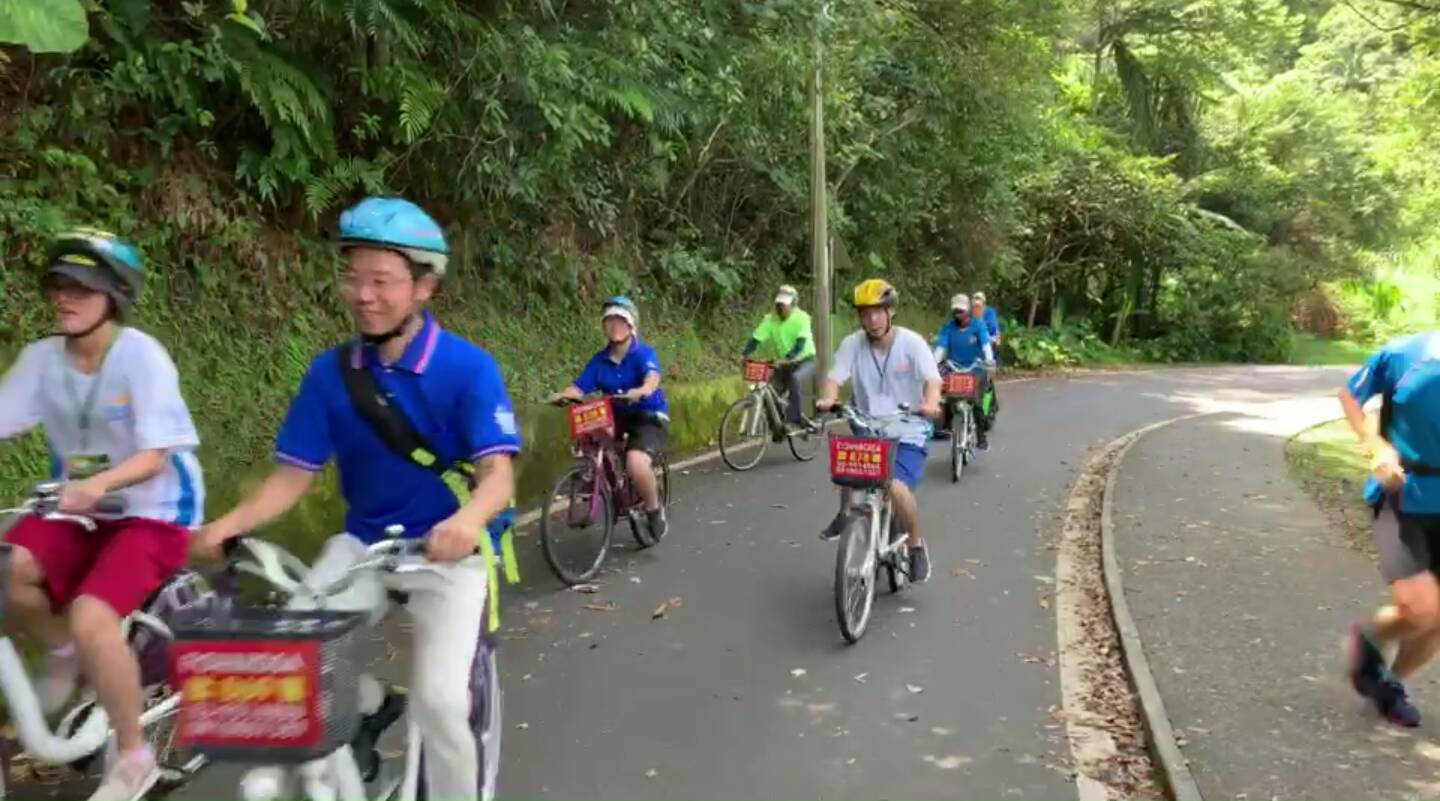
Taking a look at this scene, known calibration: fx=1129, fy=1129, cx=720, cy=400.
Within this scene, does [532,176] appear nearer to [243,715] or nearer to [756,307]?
[243,715]

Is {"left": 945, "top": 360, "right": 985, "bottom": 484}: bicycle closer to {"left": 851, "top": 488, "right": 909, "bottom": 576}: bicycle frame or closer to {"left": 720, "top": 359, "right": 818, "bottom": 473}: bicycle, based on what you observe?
{"left": 720, "top": 359, "right": 818, "bottom": 473}: bicycle

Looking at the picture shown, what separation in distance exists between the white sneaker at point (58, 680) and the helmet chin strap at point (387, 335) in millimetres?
1879

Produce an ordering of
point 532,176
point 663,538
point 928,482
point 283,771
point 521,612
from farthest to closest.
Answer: point 928,482
point 532,176
point 663,538
point 521,612
point 283,771

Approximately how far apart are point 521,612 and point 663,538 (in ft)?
7.06

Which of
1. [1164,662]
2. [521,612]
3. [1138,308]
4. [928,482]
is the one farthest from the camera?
[1138,308]

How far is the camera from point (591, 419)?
26.1 ft

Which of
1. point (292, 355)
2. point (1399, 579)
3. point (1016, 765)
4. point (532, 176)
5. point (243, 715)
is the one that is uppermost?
point (532, 176)

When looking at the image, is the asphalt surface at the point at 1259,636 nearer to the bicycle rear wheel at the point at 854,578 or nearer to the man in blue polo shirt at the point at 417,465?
the bicycle rear wheel at the point at 854,578

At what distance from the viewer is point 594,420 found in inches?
314

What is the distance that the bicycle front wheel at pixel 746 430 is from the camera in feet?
42.9

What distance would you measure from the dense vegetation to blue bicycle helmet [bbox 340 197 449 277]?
2246 mm

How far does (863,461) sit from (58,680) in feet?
13.9

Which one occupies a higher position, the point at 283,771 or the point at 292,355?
the point at 292,355

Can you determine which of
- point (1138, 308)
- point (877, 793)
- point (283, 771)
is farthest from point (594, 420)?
point (1138, 308)
